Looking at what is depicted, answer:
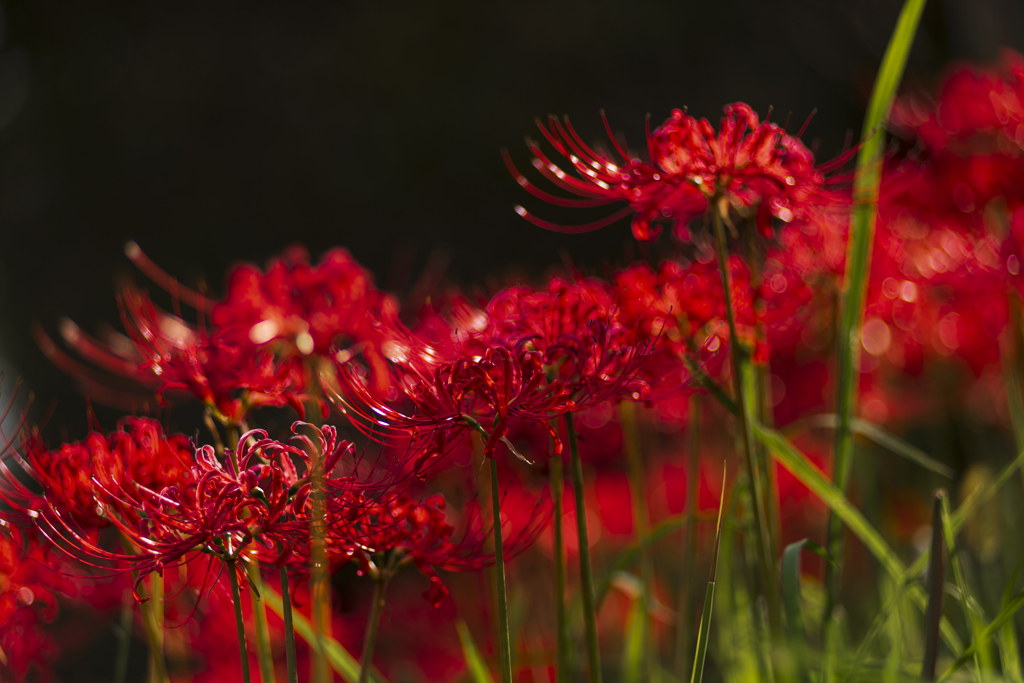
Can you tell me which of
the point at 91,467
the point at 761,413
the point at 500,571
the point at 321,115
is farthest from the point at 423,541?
the point at 321,115

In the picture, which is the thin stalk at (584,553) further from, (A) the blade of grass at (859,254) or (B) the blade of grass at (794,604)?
(A) the blade of grass at (859,254)

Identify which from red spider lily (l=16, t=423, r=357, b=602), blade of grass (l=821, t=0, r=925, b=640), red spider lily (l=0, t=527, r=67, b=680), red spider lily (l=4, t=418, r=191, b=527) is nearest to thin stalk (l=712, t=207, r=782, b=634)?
blade of grass (l=821, t=0, r=925, b=640)

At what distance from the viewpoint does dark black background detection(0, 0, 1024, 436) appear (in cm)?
236

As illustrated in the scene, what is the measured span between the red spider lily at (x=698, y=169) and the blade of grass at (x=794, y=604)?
236mm

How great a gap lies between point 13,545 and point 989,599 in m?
1.14

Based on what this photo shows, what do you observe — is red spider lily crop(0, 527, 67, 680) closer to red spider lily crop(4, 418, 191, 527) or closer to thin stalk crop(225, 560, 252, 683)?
red spider lily crop(4, 418, 191, 527)

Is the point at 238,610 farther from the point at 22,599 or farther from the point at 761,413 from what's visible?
the point at 761,413

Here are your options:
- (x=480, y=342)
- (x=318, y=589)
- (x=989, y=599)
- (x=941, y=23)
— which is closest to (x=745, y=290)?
(x=480, y=342)

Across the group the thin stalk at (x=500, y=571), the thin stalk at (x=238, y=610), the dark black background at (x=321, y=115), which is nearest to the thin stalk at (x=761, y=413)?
the thin stalk at (x=500, y=571)

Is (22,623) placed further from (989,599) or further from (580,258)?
(580,258)

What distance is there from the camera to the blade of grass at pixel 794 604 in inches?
21.6

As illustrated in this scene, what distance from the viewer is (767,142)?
1.89 ft

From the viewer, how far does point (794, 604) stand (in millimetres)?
552

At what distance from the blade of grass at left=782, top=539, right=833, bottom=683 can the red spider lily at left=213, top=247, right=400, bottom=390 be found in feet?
1.26
